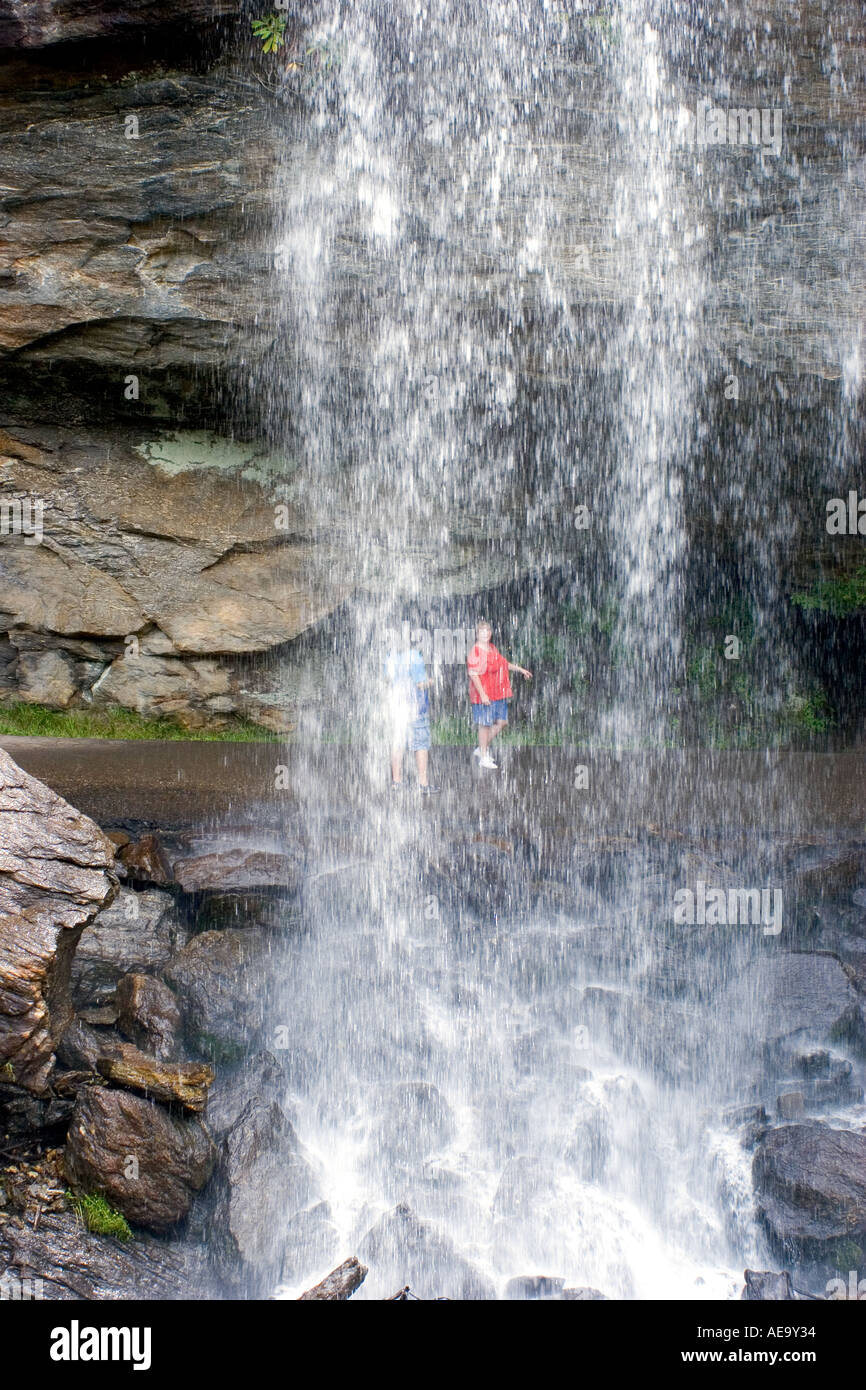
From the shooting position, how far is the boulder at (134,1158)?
471 centimetres

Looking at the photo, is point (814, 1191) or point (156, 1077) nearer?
point (814, 1191)

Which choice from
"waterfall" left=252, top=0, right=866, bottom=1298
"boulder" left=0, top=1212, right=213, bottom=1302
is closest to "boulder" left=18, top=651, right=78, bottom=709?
"waterfall" left=252, top=0, right=866, bottom=1298

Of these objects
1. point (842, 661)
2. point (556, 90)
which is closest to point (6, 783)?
point (556, 90)

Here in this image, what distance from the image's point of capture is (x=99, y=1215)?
4.65 meters

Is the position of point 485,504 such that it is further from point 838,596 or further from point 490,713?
point 838,596

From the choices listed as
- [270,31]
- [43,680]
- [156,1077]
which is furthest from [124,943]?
[270,31]

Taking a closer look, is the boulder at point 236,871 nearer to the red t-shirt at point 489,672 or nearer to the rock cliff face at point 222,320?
the red t-shirt at point 489,672

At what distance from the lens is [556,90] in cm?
860

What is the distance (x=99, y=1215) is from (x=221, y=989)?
5.35 ft

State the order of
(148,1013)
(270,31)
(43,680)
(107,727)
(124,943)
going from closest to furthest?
1. (148,1013)
2. (124,943)
3. (270,31)
4. (107,727)
5. (43,680)

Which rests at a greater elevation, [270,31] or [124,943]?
[270,31]

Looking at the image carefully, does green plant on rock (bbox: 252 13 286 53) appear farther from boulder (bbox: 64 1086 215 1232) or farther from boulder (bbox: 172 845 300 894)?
boulder (bbox: 64 1086 215 1232)

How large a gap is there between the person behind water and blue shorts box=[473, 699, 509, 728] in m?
0.73

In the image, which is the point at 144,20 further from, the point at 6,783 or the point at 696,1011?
the point at 696,1011
